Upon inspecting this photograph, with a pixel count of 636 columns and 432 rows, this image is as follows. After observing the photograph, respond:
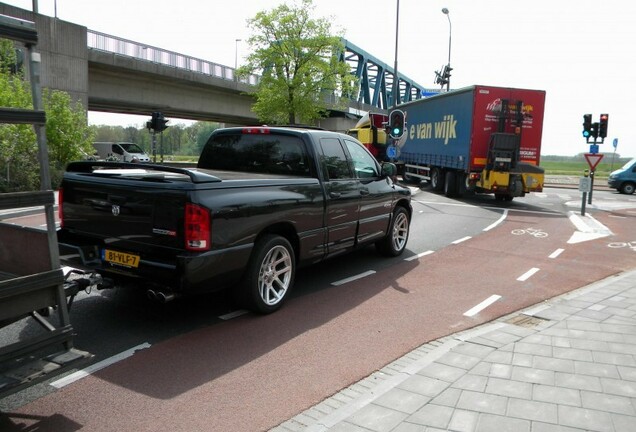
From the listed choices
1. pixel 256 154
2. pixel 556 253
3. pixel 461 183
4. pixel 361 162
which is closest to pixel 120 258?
pixel 256 154

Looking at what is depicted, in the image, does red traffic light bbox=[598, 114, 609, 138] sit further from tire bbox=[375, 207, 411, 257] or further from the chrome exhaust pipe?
the chrome exhaust pipe

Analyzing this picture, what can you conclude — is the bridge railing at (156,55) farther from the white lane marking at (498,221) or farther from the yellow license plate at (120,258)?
the yellow license plate at (120,258)

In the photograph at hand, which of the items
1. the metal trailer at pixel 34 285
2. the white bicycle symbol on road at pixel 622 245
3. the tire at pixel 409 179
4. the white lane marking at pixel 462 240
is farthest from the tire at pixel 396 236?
the tire at pixel 409 179

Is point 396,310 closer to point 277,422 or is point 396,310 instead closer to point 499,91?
point 277,422

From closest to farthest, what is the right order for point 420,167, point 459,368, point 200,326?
point 459,368, point 200,326, point 420,167

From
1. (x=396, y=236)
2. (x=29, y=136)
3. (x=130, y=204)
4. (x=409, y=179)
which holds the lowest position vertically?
(x=409, y=179)

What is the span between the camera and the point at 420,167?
79.4 ft

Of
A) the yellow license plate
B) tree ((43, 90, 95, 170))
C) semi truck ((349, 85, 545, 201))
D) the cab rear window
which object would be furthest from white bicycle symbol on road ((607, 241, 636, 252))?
tree ((43, 90, 95, 170))

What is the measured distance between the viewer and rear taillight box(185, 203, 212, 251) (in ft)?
13.5

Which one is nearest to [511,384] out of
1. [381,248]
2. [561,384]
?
[561,384]

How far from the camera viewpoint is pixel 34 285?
2943 mm

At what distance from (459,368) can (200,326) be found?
7.82 ft

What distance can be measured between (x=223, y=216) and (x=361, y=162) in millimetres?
3088

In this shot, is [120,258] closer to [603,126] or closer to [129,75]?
[603,126]
